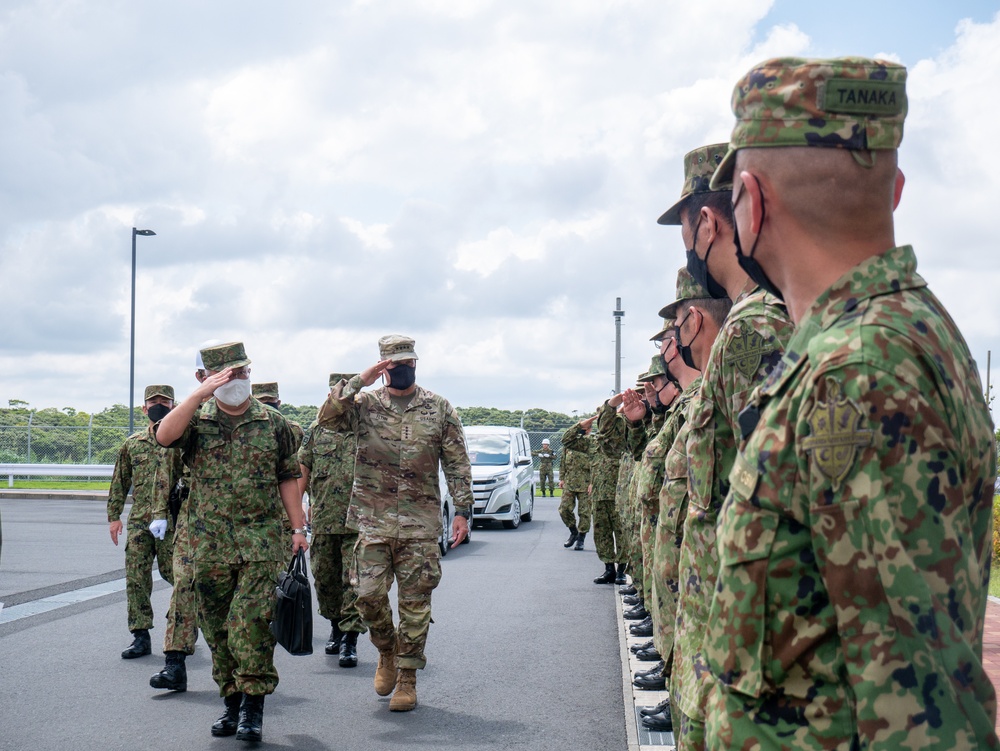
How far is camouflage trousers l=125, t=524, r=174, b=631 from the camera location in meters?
8.59

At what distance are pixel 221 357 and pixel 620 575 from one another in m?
8.19

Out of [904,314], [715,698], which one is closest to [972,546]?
[904,314]

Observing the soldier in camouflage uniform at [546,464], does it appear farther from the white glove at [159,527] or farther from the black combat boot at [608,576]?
the white glove at [159,527]

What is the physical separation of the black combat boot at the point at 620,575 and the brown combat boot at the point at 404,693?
6465mm

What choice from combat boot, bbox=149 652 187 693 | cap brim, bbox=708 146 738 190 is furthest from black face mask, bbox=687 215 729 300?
combat boot, bbox=149 652 187 693

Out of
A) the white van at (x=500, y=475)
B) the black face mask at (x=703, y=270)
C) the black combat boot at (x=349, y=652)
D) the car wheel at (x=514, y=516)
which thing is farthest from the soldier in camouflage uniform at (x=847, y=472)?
the car wheel at (x=514, y=516)

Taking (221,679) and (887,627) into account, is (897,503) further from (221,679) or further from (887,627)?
(221,679)

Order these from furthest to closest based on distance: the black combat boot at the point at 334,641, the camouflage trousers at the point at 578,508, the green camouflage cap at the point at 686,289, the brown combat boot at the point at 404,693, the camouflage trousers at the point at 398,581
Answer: the camouflage trousers at the point at 578,508 < the black combat boot at the point at 334,641 < the camouflage trousers at the point at 398,581 < the brown combat boot at the point at 404,693 < the green camouflage cap at the point at 686,289

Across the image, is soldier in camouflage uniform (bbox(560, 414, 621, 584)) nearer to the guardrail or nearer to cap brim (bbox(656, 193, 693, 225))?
cap brim (bbox(656, 193, 693, 225))

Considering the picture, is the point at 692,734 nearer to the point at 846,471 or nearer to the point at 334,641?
the point at 846,471

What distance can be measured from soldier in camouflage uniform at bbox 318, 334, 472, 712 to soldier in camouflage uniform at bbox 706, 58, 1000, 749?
5314 mm

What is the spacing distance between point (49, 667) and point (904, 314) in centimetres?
793

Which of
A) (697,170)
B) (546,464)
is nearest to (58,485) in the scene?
(546,464)

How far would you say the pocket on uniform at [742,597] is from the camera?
1.75 meters
